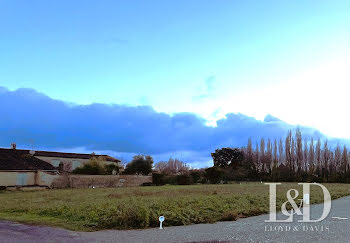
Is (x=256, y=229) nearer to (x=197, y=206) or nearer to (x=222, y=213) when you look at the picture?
(x=222, y=213)

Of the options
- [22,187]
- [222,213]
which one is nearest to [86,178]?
[22,187]

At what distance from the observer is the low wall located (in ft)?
128

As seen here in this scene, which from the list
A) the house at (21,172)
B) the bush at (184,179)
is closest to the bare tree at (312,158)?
the bush at (184,179)

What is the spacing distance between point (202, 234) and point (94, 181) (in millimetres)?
33260

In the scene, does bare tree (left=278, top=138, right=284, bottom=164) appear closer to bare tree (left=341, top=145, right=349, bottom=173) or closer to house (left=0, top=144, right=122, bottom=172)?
bare tree (left=341, top=145, right=349, bottom=173)

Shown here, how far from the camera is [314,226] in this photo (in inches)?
456

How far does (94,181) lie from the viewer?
137 feet

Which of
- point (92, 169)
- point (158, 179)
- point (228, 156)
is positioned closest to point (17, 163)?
point (92, 169)

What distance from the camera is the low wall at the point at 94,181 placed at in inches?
1540

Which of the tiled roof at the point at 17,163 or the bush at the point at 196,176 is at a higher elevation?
the tiled roof at the point at 17,163

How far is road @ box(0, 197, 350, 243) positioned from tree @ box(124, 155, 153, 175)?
149ft

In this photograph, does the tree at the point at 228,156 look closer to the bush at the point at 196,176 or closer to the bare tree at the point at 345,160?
the bush at the point at 196,176

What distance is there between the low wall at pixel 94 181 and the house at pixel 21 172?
1144 millimetres

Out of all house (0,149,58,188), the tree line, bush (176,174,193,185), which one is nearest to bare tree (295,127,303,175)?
the tree line
